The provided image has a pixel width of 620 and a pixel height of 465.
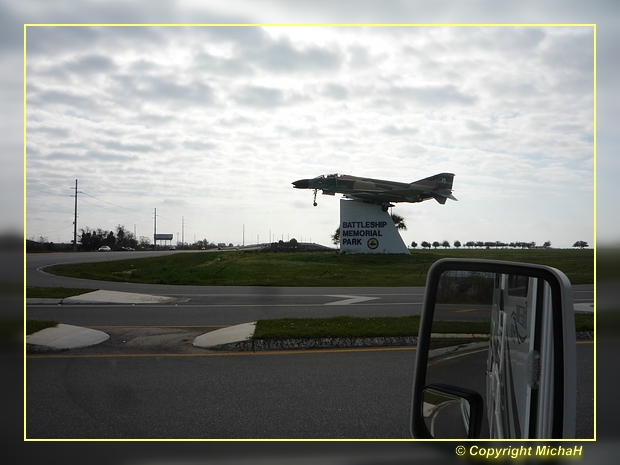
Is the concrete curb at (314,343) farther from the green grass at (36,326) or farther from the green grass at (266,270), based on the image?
the green grass at (266,270)

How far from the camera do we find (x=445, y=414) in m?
1.85

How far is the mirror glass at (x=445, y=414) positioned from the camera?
5.86ft

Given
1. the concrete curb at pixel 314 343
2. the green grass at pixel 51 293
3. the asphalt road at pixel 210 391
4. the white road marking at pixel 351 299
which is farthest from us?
the white road marking at pixel 351 299

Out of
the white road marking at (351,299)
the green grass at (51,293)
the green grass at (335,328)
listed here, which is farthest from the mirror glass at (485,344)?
the green grass at (51,293)

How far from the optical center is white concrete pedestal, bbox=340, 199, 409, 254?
2667cm

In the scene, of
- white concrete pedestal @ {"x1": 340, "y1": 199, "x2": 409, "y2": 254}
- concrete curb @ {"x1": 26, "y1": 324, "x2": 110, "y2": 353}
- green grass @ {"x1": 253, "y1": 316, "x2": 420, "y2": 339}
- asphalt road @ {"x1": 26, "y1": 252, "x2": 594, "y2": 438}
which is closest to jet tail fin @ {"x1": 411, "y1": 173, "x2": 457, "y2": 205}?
green grass @ {"x1": 253, "y1": 316, "x2": 420, "y2": 339}

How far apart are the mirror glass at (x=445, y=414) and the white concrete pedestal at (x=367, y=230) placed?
2445cm

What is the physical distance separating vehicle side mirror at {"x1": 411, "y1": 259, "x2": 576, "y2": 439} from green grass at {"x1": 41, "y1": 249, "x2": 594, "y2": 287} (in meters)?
14.5

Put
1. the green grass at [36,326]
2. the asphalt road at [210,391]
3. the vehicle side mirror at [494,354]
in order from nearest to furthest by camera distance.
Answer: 1. the vehicle side mirror at [494,354]
2. the asphalt road at [210,391]
3. the green grass at [36,326]

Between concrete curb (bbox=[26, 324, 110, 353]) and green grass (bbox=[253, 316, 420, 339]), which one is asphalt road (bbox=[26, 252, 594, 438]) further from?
green grass (bbox=[253, 316, 420, 339])

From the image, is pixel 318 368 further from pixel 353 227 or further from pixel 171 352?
pixel 353 227

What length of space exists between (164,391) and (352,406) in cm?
175

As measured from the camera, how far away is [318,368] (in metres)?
5.58

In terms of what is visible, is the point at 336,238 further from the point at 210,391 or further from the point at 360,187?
the point at 210,391
